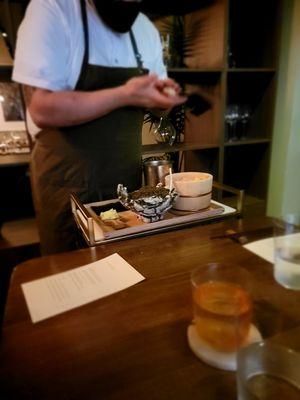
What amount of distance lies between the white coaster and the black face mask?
0.89 meters

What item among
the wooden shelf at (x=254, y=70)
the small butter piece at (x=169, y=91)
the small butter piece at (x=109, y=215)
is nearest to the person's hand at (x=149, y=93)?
the small butter piece at (x=169, y=91)

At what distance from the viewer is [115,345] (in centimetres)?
39

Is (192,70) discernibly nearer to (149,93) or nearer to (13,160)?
(149,93)

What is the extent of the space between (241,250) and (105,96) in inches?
22.1

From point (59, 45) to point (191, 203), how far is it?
1.88ft

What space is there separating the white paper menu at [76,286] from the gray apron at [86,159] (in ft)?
1.36

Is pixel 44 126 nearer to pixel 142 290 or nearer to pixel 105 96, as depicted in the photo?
pixel 105 96

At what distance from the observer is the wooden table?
1.08 ft

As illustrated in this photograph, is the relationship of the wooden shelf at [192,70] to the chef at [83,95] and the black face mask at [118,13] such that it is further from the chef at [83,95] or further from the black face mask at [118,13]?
the black face mask at [118,13]

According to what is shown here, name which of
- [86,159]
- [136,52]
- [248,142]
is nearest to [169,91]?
[136,52]

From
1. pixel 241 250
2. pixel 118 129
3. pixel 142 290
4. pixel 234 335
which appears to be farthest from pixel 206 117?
pixel 234 335

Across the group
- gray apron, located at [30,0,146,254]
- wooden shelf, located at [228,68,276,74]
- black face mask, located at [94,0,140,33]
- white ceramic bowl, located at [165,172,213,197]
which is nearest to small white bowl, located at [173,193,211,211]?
white ceramic bowl, located at [165,172,213,197]

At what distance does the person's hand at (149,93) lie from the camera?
0.87m

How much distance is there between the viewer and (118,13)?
887 millimetres
